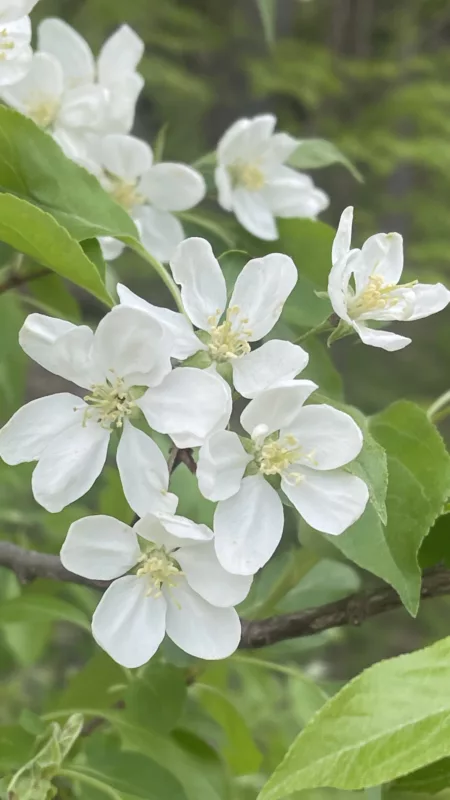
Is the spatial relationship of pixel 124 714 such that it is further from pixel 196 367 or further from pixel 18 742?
pixel 196 367

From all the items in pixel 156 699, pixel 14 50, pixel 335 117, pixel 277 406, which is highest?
pixel 14 50

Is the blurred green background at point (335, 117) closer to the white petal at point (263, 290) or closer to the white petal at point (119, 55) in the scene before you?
the white petal at point (119, 55)

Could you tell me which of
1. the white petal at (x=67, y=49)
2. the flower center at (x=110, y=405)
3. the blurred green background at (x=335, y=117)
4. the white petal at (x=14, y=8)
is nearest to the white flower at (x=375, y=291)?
the flower center at (x=110, y=405)

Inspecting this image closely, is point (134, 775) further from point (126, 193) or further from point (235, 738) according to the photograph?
point (126, 193)

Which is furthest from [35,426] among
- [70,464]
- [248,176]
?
[248,176]

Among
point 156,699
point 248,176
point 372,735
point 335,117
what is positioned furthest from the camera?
point 335,117

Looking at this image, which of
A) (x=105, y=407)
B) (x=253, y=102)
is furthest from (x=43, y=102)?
(x=253, y=102)

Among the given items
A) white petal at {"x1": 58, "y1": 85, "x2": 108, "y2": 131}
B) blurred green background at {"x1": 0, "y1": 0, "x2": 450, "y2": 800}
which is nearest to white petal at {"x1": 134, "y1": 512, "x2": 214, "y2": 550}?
white petal at {"x1": 58, "y1": 85, "x2": 108, "y2": 131}
